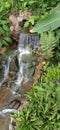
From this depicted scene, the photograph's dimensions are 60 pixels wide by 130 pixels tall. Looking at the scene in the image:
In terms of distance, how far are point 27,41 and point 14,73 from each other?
863 mm

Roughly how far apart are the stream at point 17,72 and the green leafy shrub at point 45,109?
170cm

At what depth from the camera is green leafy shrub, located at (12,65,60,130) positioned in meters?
5.80

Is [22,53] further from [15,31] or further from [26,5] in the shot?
[26,5]

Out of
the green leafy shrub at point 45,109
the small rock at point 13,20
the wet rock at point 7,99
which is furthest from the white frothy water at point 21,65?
the green leafy shrub at point 45,109

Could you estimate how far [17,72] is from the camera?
8742 mm

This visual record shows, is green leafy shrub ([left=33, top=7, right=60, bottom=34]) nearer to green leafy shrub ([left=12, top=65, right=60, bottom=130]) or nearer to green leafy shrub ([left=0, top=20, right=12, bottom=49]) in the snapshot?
green leafy shrub ([left=12, top=65, right=60, bottom=130])

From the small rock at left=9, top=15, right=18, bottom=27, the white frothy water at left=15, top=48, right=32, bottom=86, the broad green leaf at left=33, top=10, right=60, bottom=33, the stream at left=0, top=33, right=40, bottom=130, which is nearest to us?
the broad green leaf at left=33, top=10, right=60, bottom=33

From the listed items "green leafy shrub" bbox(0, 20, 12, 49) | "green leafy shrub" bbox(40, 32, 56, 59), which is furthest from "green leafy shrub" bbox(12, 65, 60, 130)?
"green leafy shrub" bbox(0, 20, 12, 49)

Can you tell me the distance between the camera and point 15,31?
9281 mm

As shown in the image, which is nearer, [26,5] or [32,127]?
[32,127]

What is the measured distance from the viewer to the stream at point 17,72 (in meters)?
7.95

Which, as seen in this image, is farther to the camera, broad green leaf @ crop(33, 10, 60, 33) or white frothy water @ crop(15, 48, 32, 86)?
white frothy water @ crop(15, 48, 32, 86)

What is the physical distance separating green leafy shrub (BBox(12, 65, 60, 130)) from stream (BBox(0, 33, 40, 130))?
170 cm

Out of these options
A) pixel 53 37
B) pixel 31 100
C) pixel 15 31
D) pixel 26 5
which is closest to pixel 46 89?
pixel 31 100
